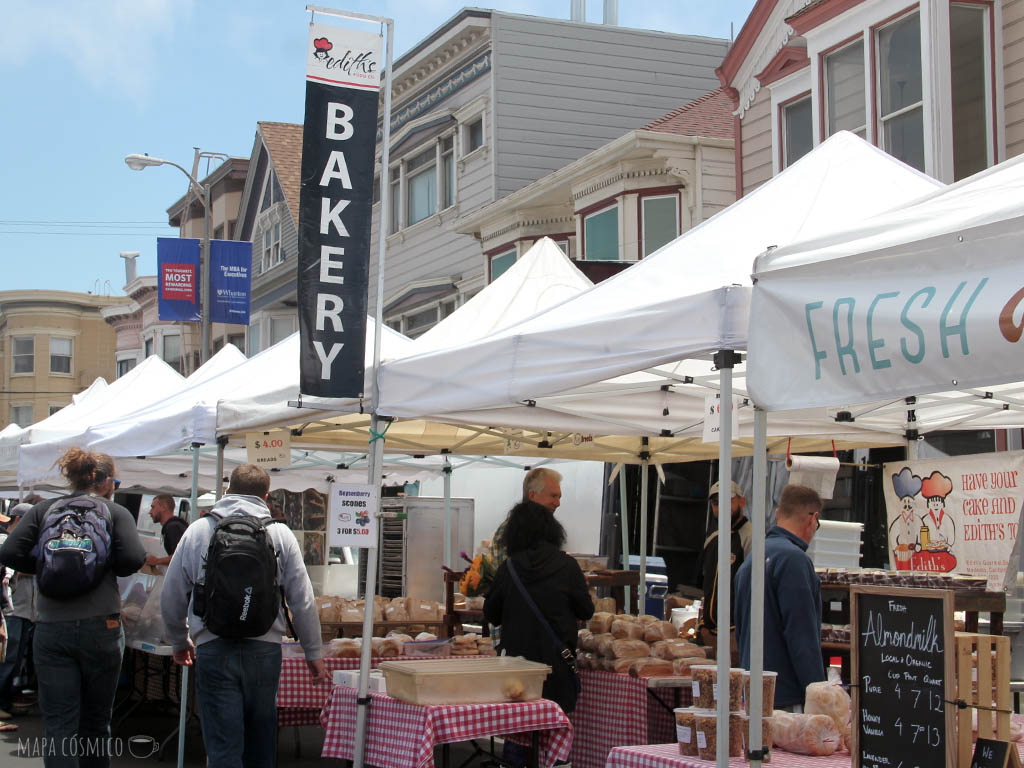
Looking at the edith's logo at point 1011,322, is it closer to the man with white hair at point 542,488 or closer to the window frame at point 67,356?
the man with white hair at point 542,488

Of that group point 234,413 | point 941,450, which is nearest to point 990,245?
point 234,413

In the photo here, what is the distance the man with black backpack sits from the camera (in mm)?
5941

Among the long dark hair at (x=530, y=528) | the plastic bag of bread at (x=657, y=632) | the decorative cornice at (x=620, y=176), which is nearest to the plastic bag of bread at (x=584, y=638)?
the plastic bag of bread at (x=657, y=632)

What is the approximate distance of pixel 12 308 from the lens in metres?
56.6

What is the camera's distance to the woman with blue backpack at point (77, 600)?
648 cm

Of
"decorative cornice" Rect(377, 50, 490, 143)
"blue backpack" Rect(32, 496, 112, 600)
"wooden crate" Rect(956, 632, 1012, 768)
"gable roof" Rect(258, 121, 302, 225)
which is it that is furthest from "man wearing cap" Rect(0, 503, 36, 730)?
"gable roof" Rect(258, 121, 302, 225)

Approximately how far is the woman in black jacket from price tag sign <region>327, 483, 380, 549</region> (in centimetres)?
86

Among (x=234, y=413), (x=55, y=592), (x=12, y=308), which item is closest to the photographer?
(x=55, y=592)

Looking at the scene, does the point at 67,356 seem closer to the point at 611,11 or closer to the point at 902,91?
the point at 611,11

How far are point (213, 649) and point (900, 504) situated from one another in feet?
15.3

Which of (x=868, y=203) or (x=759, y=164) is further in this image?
(x=759, y=164)

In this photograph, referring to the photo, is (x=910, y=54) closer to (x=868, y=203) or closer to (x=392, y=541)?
(x=868, y=203)

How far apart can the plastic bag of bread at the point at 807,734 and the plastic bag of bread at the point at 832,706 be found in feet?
0.15

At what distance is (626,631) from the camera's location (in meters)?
7.43
